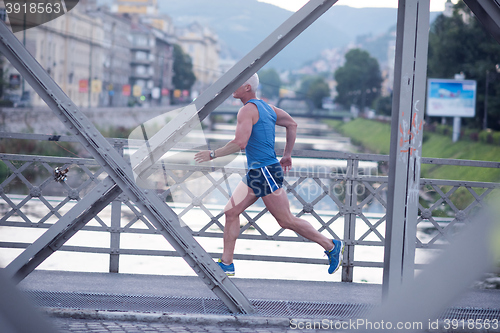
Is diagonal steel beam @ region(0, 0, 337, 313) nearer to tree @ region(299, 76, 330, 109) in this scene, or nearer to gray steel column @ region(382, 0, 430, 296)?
gray steel column @ region(382, 0, 430, 296)

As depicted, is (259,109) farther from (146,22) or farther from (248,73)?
(146,22)

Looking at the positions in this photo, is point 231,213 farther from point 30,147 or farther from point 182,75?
point 182,75

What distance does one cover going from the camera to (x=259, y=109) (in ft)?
14.2

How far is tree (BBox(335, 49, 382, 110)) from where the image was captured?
109m

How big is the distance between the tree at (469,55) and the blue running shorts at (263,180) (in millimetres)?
32556

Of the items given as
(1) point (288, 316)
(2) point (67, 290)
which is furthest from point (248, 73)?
Answer: (2) point (67, 290)

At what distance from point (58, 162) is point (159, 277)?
1.60m

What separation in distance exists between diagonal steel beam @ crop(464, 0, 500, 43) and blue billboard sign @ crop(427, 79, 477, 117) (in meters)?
33.7

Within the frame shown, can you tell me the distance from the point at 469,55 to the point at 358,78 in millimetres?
75420

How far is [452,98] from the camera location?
3669 cm

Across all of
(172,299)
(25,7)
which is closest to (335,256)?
(172,299)

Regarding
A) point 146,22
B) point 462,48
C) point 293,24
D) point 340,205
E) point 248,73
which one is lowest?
point 340,205

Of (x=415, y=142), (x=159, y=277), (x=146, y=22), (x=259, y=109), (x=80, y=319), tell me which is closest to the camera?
(x=415, y=142)

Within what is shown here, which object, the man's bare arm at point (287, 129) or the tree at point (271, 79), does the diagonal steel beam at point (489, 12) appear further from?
the tree at point (271, 79)
